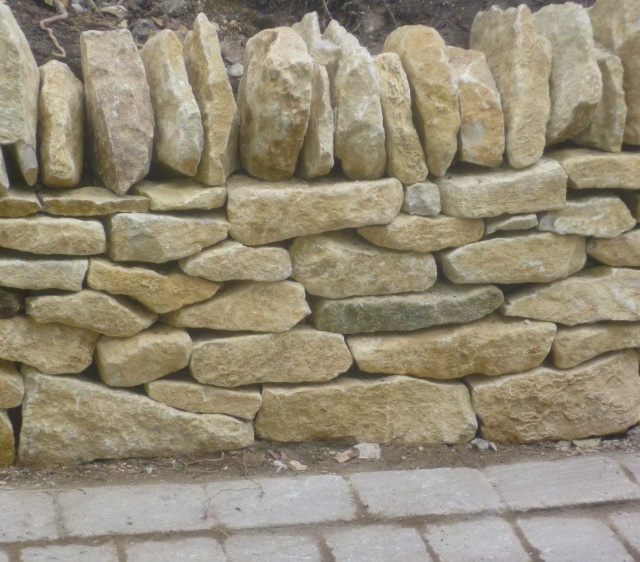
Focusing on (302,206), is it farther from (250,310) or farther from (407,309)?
(407,309)

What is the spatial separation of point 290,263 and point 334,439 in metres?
0.71

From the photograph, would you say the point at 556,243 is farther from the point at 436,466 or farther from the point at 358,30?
the point at 358,30

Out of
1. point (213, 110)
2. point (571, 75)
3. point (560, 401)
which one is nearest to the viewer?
point (213, 110)

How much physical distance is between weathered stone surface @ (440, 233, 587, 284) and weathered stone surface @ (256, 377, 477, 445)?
43 centimetres

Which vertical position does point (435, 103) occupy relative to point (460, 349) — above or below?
above

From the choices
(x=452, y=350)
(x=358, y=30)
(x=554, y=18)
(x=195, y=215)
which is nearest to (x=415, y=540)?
(x=452, y=350)

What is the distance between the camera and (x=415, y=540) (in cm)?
297

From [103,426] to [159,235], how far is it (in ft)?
2.36

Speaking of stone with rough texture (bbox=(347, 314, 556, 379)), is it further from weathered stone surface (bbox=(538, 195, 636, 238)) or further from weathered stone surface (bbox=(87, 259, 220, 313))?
weathered stone surface (bbox=(87, 259, 220, 313))

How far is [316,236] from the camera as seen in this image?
3275 millimetres

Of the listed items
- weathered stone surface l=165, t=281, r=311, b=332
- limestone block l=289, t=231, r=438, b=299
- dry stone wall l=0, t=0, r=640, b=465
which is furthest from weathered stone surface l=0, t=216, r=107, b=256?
limestone block l=289, t=231, r=438, b=299

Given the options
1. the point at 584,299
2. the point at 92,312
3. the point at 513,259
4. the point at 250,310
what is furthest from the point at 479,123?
the point at 92,312

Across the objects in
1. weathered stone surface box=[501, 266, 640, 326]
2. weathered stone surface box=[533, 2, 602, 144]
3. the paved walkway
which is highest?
weathered stone surface box=[533, 2, 602, 144]

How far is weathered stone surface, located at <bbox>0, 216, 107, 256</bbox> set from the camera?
298cm
